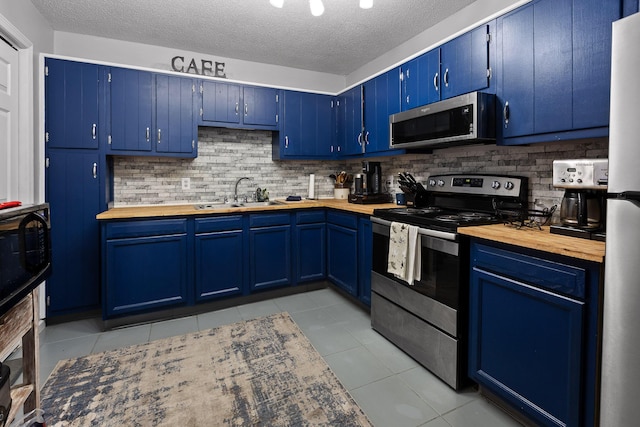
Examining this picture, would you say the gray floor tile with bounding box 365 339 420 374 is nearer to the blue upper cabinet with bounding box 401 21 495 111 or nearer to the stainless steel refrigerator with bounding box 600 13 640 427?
the stainless steel refrigerator with bounding box 600 13 640 427

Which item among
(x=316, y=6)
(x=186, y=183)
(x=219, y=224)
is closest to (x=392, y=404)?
(x=219, y=224)

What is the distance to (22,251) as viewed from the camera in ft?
4.01

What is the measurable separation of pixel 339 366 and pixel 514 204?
1.63 m

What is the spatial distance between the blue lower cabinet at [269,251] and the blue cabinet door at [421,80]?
1651mm

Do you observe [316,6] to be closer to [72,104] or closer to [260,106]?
[260,106]

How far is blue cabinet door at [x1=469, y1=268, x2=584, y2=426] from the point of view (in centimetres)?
143

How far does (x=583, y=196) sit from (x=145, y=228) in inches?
122

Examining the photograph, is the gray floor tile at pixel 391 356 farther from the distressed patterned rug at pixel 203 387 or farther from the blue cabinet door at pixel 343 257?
the blue cabinet door at pixel 343 257

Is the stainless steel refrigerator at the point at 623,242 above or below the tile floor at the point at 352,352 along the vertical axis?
above

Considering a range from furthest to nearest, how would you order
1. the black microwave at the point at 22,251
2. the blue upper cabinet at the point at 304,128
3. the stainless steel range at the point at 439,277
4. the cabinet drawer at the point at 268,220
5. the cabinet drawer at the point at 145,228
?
the blue upper cabinet at the point at 304,128, the cabinet drawer at the point at 268,220, the cabinet drawer at the point at 145,228, the stainless steel range at the point at 439,277, the black microwave at the point at 22,251

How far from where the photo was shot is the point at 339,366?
2.23 m

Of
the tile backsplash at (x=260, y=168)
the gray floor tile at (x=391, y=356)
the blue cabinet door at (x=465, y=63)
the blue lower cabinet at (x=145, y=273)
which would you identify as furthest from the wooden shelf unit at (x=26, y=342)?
the blue cabinet door at (x=465, y=63)

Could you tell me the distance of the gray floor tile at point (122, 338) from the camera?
2.52 metres

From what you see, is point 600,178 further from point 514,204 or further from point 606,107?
point 514,204
